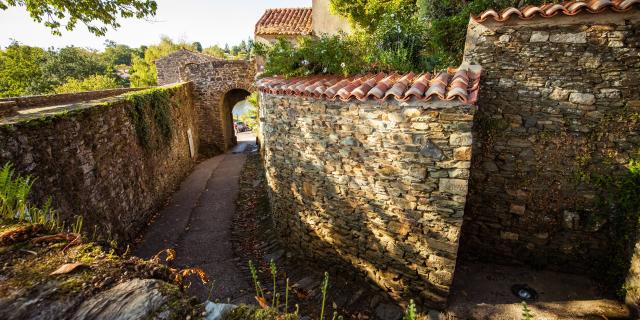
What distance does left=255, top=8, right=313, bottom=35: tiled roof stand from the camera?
41.5 feet

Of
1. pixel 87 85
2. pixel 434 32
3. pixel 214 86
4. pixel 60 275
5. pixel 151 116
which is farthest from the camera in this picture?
pixel 87 85

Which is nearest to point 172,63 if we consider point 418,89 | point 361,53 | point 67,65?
point 67,65

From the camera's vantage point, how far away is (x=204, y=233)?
7.05 metres

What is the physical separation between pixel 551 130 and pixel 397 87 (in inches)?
93.8

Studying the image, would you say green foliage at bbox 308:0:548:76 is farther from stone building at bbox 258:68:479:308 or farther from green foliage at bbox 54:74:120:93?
green foliage at bbox 54:74:120:93

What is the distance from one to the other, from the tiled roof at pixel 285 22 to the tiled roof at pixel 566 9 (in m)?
9.28

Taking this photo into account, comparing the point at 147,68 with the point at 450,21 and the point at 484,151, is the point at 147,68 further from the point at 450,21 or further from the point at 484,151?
the point at 484,151

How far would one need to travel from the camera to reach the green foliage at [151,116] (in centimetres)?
762

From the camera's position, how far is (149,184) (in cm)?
791

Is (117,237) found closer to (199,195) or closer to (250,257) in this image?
(250,257)

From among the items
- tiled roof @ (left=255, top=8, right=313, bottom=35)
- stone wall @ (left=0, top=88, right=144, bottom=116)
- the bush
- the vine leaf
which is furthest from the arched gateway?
the vine leaf

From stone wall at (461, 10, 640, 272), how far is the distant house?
7.10 meters

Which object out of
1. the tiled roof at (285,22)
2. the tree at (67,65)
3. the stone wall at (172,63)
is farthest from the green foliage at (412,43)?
the tree at (67,65)

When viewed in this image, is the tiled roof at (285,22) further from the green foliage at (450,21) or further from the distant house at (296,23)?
the green foliage at (450,21)
